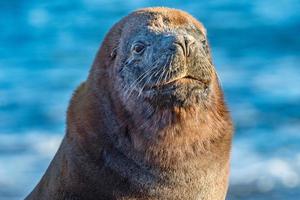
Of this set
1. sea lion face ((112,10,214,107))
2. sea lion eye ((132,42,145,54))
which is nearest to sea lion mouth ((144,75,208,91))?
sea lion face ((112,10,214,107))

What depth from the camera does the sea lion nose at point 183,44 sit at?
7726 mm

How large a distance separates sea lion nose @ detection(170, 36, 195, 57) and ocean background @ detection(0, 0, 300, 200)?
15.1 feet

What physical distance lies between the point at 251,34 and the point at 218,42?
1.12 meters

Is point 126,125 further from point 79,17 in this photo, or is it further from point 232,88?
point 79,17

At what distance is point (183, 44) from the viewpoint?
776 centimetres

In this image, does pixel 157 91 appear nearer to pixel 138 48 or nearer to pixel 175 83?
pixel 175 83

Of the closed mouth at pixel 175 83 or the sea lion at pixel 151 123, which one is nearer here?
the closed mouth at pixel 175 83

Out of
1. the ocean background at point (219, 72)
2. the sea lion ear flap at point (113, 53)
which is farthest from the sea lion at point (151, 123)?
the ocean background at point (219, 72)

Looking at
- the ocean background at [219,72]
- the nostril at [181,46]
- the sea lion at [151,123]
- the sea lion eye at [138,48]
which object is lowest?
the sea lion at [151,123]

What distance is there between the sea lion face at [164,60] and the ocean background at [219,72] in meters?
4.25

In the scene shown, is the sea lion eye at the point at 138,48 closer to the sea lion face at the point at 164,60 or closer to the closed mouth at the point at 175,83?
the sea lion face at the point at 164,60

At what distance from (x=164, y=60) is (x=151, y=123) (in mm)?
483

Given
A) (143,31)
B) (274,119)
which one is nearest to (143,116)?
(143,31)

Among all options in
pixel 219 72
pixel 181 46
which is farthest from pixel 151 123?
pixel 219 72
